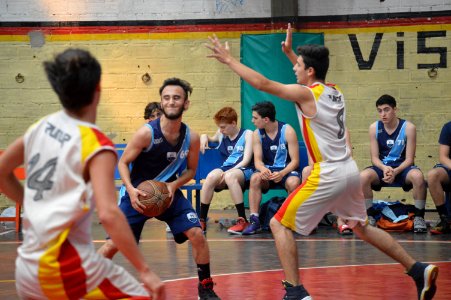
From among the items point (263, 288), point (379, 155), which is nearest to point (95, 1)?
point (379, 155)

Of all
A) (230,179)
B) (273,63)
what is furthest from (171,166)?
(273,63)

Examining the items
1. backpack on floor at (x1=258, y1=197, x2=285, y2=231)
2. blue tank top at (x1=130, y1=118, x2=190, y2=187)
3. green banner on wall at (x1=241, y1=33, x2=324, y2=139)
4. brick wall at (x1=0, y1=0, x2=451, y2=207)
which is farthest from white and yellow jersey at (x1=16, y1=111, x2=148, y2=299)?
brick wall at (x1=0, y1=0, x2=451, y2=207)

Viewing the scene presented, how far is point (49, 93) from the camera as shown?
14.5 m

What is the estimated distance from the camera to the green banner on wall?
44.9ft

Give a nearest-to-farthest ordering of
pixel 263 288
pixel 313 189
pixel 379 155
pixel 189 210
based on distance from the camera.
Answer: pixel 313 189 → pixel 189 210 → pixel 263 288 → pixel 379 155

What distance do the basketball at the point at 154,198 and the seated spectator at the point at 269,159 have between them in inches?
182

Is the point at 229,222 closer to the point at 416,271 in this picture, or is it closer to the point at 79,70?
the point at 416,271

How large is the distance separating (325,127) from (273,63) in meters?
7.48

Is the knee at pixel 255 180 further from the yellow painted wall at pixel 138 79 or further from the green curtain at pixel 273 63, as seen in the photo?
the yellow painted wall at pixel 138 79

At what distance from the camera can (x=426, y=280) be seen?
6.48 meters

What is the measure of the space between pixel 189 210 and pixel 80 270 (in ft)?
10.9

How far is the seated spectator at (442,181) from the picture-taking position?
11.0 metres

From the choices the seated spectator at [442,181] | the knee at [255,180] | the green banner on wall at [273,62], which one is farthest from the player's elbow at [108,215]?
the green banner on wall at [273,62]

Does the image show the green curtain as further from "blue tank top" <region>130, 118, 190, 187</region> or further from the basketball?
the basketball
